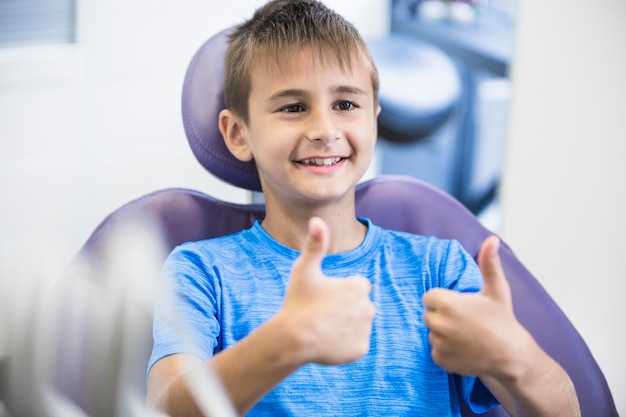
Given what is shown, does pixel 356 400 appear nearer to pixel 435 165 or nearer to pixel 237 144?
pixel 237 144

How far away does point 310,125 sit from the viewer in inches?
44.9

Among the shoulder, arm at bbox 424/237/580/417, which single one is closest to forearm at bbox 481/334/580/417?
arm at bbox 424/237/580/417

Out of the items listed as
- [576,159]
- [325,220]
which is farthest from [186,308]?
[576,159]

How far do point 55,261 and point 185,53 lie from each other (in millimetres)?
1047

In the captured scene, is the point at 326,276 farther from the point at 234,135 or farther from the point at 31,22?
the point at 31,22

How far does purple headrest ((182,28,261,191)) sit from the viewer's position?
1.27 metres

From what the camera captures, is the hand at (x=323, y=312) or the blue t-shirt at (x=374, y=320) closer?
the hand at (x=323, y=312)

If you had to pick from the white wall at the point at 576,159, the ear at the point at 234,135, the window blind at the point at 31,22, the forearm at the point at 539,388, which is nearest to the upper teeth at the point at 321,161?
the ear at the point at 234,135

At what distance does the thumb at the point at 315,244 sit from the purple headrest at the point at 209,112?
497 mm

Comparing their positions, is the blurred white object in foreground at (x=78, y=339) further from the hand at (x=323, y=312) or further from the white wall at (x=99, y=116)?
the white wall at (x=99, y=116)

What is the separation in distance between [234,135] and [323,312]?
51 centimetres

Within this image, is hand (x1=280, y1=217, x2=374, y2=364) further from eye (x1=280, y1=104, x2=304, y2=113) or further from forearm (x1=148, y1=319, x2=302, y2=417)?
eye (x1=280, y1=104, x2=304, y2=113)

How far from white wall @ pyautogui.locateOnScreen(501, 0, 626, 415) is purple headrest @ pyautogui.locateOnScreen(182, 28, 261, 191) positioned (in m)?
1.16

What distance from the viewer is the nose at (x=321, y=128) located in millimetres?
1123
